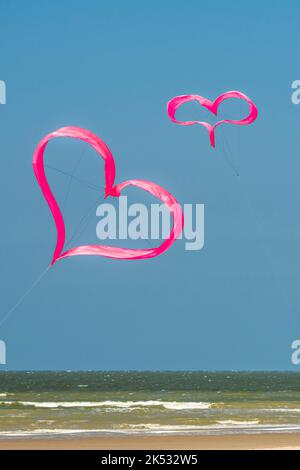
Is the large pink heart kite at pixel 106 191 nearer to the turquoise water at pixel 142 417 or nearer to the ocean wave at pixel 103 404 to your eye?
the turquoise water at pixel 142 417

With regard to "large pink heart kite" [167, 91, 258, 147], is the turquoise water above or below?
below

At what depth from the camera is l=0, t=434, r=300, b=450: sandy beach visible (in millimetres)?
21828

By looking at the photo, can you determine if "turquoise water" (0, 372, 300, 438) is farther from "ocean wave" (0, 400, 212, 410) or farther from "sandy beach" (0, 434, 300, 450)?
"sandy beach" (0, 434, 300, 450)

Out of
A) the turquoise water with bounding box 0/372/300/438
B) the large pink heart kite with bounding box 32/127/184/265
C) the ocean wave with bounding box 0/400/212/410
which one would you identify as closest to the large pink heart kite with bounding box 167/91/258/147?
the large pink heart kite with bounding box 32/127/184/265

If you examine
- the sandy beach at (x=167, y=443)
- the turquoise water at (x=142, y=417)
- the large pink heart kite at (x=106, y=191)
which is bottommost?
the sandy beach at (x=167, y=443)

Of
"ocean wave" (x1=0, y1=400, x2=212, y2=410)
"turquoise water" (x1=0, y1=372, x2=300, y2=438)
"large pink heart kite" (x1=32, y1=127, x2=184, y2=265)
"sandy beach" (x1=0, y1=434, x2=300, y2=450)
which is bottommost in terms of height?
"sandy beach" (x1=0, y1=434, x2=300, y2=450)

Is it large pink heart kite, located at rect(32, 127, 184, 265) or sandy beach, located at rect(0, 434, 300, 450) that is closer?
sandy beach, located at rect(0, 434, 300, 450)

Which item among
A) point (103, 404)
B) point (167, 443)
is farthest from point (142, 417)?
point (167, 443)

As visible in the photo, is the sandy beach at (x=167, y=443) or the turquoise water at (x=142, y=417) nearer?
the sandy beach at (x=167, y=443)

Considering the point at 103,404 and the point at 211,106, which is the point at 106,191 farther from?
the point at 103,404

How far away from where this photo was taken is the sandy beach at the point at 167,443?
71.6ft

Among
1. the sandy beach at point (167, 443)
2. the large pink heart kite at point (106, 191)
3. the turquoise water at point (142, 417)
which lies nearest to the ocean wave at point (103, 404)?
Result: the turquoise water at point (142, 417)

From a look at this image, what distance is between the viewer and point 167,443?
2266 cm
